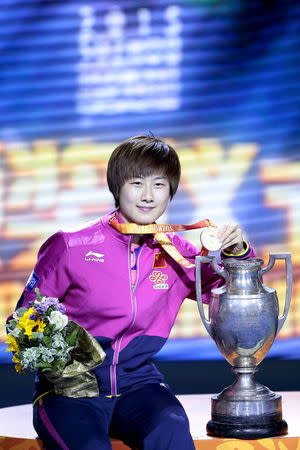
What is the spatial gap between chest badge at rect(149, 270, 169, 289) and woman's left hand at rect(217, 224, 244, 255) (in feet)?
0.67

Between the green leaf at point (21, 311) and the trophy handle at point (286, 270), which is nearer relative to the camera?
the green leaf at point (21, 311)

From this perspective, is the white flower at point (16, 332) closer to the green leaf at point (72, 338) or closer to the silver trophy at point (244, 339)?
the green leaf at point (72, 338)

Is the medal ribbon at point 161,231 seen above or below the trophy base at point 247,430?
above

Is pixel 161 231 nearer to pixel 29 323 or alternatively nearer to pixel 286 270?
pixel 286 270

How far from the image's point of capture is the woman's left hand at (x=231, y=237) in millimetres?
2881

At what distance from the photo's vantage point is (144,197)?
9.39 ft

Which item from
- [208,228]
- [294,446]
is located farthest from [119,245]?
[294,446]

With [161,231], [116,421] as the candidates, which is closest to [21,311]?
[116,421]

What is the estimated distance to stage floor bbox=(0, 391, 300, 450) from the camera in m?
2.65

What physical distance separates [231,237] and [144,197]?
294 mm

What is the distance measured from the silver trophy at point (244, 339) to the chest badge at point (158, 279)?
0.14 m

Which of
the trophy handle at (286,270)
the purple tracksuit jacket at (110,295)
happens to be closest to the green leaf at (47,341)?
the purple tracksuit jacket at (110,295)

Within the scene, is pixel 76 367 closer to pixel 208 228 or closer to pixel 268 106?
pixel 208 228

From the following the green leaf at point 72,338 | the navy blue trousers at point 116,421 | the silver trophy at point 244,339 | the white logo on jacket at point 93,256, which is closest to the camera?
the navy blue trousers at point 116,421
